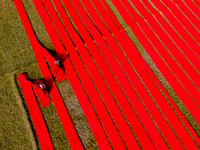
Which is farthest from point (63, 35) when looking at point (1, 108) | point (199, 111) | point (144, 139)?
point (199, 111)

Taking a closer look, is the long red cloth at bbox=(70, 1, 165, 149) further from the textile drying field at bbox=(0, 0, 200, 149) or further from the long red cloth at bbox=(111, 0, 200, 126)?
the long red cloth at bbox=(111, 0, 200, 126)

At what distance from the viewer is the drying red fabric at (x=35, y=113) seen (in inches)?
367

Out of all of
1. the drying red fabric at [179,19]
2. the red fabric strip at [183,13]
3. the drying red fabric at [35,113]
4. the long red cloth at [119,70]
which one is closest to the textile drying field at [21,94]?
the drying red fabric at [35,113]

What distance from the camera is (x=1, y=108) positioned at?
10.0m

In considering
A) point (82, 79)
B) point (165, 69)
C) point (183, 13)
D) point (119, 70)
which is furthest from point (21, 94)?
point (183, 13)

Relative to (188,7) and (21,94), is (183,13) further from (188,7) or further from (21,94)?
(21,94)

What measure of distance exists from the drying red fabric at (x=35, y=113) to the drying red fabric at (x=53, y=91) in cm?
127

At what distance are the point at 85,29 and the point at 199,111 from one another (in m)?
11.8

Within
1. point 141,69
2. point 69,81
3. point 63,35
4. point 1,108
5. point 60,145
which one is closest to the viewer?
point 60,145

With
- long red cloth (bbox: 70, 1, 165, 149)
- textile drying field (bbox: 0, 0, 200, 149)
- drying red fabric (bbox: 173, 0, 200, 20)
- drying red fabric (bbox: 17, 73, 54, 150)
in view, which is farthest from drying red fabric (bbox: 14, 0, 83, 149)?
drying red fabric (bbox: 173, 0, 200, 20)

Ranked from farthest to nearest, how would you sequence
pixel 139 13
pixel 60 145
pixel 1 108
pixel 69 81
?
pixel 139 13
pixel 69 81
pixel 1 108
pixel 60 145

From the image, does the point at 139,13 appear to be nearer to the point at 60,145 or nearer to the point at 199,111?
the point at 199,111

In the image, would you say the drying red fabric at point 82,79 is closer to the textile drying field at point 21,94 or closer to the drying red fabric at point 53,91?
the textile drying field at point 21,94

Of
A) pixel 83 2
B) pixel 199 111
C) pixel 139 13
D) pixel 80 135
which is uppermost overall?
pixel 83 2
